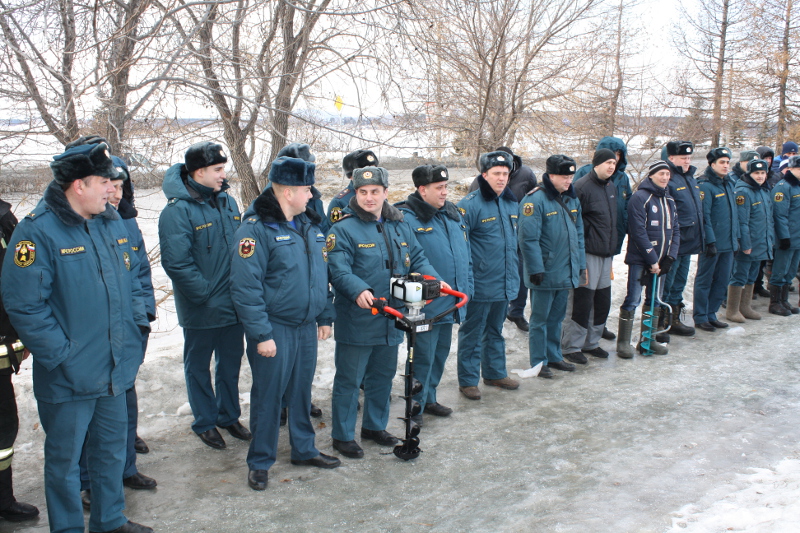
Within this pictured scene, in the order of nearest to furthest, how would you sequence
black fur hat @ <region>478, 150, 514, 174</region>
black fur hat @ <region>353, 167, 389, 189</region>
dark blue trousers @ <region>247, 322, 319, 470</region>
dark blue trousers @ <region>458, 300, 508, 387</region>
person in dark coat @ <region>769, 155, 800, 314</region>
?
dark blue trousers @ <region>247, 322, 319, 470</region>
black fur hat @ <region>353, 167, 389, 189</region>
black fur hat @ <region>478, 150, 514, 174</region>
dark blue trousers @ <region>458, 300, 508, 387</region>
person in dark coat @ <region>769, 155, 800, 314</region>

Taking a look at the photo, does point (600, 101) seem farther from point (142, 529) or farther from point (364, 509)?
point (142, 529)

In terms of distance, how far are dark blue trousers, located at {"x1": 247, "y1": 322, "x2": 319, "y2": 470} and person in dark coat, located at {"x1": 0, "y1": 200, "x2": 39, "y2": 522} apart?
4.50ft

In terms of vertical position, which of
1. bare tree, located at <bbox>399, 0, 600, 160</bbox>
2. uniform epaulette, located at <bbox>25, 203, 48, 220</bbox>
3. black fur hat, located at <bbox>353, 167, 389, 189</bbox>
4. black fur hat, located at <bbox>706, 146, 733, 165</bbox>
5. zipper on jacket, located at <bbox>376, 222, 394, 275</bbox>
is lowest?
zipper on jacket, located at <bbox>376, 222, 394, 275</bbox>

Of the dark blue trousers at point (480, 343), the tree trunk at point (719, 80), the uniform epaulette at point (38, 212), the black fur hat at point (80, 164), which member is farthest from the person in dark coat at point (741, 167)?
the uniform epaulette at point (38, 212)

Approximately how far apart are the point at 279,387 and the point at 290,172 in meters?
1.46

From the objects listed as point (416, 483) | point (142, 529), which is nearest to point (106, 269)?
point (142, 529)

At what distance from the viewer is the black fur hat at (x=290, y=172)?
4.30 metres

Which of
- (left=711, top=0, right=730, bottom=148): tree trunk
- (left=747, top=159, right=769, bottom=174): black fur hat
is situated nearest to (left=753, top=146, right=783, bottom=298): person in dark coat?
(left=747, top=159, right=769, bottom=174): black fur hat

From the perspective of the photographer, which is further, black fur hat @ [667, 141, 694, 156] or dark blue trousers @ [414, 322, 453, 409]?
black fur hat @ [667, 141, 694, 156]

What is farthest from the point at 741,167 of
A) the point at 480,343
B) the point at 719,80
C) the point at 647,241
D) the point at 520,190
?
the point at 719,80

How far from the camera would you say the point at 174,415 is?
5605 millimetres

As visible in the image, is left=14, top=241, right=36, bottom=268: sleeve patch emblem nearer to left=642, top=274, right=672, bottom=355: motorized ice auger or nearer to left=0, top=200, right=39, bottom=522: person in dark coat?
left=0, top=200, right=39, bottom=522: person in dark coat

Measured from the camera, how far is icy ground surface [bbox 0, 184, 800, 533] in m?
3.89

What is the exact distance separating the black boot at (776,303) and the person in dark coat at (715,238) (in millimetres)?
1210
